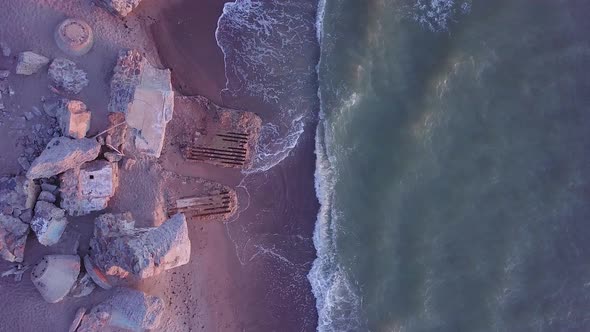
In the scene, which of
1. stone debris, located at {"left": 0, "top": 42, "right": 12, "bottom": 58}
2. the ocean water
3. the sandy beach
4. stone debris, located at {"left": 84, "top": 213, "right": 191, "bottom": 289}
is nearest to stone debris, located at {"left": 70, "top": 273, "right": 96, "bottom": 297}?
stone debris, located at {"left": 84, "top": 213, "right": 191, "bottom": 289}

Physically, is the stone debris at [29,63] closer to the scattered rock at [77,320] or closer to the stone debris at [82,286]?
the stone debris at [82,286]

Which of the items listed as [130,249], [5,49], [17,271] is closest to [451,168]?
[130,249]

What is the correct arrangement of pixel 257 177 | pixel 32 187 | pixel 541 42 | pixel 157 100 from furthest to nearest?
1. pixel 541 42
2. pixel 257 177
3. pixel 157 100
4. pixel 32 187

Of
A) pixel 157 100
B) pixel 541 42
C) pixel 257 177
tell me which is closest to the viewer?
pixel 157 100

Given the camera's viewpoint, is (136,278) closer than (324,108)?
Yes

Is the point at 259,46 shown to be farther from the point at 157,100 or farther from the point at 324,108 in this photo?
the point at 157,100

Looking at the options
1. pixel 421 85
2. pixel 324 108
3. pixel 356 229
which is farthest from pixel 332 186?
pixel 421 85

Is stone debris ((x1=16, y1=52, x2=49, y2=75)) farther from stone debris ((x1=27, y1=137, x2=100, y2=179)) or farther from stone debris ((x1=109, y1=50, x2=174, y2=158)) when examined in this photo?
stone debris ((x1=27, y1=137, x2=100, y2=179))

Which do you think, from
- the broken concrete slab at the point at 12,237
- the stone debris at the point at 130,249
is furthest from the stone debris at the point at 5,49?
the stone debris at the point at 130,249
